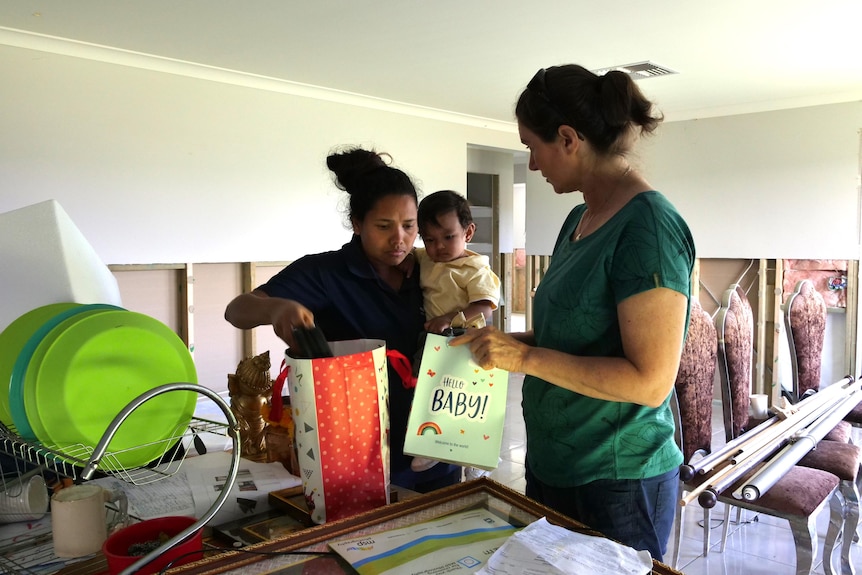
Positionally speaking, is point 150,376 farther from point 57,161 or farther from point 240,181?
point 240,181

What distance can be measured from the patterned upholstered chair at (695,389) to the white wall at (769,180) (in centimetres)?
321

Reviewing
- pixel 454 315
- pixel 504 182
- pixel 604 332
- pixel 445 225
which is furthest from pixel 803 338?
pixel 504 182

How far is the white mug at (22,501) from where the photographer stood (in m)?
1.12

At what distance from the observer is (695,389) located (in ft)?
8.14

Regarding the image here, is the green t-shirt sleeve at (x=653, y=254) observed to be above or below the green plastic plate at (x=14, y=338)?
above

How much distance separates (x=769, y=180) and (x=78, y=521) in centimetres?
590

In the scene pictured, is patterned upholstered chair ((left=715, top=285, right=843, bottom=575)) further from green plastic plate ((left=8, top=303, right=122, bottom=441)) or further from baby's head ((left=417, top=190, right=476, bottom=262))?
green plastic plate ((left=8, top=303, right=122, bottom=441))

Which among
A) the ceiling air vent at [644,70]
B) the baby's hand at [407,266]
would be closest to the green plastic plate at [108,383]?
the baby's hand at [407,266]

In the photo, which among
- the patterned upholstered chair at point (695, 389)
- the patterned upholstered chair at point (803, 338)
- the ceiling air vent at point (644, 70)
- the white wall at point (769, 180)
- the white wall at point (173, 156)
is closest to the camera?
the patterned upholstered chair at point (695, 389)

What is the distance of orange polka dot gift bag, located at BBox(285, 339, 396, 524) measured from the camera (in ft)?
3.20

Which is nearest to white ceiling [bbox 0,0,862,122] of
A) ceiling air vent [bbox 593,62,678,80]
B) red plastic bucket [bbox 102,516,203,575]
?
ceiling air vent [bbox 593,62,678,80]

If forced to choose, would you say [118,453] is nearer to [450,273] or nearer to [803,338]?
[450,273]

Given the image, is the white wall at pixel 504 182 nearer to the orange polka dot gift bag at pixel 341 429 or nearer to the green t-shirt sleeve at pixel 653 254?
the green t-shirt sleeve at pixel 653 254

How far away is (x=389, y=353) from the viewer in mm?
1154
